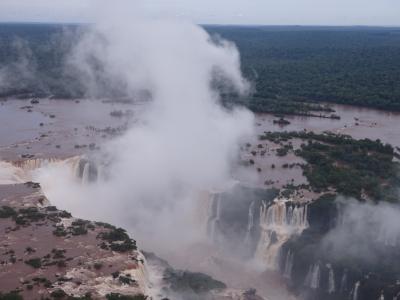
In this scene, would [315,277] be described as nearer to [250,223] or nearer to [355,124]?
[250,223]

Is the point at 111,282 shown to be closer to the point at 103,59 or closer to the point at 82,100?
the point at 82,100

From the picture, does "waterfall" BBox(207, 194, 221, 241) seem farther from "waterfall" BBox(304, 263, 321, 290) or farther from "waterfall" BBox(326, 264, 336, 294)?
"waterfall" BBox(326, 264, 336, 294)

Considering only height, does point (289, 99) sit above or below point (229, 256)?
above

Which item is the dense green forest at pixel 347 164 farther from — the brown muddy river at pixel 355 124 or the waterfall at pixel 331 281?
the waterfall at pixel 331 281

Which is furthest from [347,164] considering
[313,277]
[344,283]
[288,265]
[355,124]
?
[355,124]

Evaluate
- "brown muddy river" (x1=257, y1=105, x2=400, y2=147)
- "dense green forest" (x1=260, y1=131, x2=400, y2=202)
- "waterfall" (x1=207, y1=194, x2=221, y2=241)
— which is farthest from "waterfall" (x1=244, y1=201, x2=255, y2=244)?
"brown muddy river" (x1=257, y1=105, x2=400, y2=147)

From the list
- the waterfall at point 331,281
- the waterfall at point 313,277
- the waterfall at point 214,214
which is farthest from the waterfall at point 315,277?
the waterfall at point 214,214

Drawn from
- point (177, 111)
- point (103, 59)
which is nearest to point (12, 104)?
point (103, 59)
